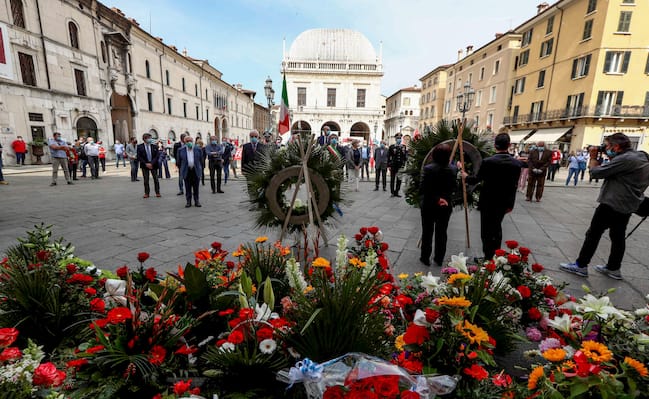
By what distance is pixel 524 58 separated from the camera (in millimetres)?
29703

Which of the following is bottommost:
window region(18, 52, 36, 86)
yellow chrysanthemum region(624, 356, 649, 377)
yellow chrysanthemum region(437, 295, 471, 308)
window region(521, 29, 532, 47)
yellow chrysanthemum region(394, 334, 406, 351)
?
yellow chrysanthemum region(394, 334, 406, 351)

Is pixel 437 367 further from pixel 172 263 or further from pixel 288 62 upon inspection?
pixel 288 62

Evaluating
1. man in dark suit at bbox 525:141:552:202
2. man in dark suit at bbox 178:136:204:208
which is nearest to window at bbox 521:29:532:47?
man in dark suit at bbox 525:141:552:202

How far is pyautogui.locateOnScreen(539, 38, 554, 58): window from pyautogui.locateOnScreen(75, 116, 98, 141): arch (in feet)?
124

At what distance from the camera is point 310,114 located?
1786 inches

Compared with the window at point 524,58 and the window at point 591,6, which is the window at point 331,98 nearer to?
the window at point 524,58

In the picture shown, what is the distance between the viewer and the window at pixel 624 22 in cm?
2206

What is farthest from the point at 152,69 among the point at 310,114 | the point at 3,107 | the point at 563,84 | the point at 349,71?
the point at 563,84

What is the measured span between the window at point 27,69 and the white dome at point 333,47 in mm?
34806

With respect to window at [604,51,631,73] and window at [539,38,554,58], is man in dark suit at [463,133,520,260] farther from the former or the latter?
window at [539,38,554,58]

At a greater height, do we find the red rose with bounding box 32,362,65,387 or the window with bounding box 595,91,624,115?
the window with bounding box 595,91,624,115

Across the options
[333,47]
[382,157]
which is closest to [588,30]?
[382,157]

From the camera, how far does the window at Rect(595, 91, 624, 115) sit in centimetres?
2278

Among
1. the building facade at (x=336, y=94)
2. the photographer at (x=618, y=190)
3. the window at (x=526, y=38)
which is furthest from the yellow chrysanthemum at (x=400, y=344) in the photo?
the building facade at (x=336, y=94)
